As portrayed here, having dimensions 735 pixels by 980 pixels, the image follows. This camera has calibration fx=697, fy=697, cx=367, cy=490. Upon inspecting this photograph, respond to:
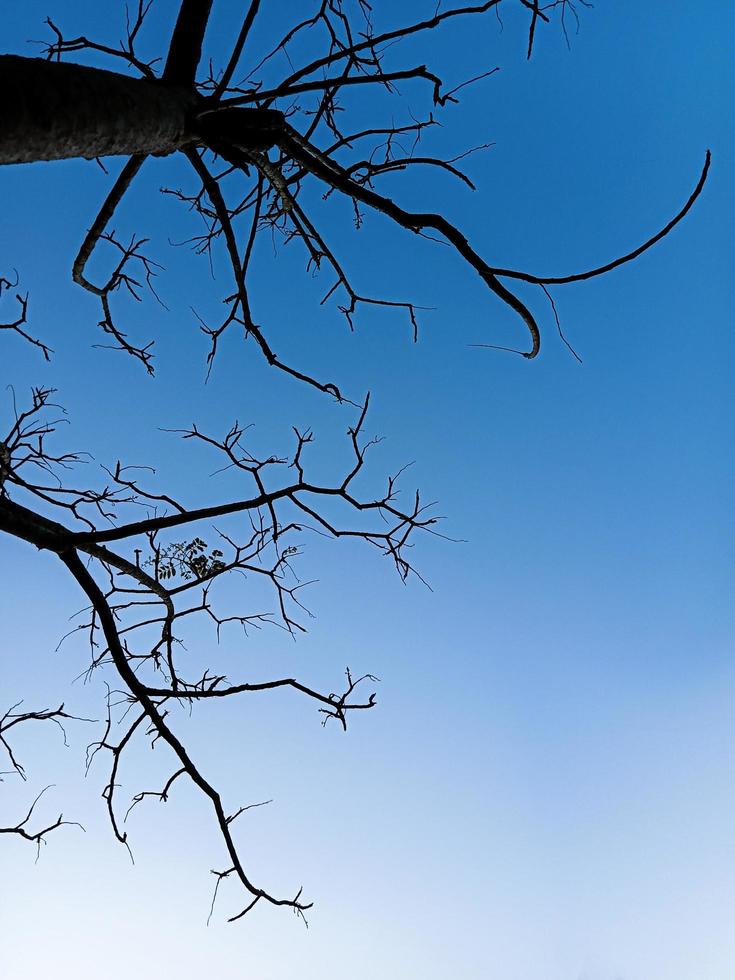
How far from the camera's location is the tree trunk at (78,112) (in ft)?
5.60

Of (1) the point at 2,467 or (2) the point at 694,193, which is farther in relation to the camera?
(1) the point at 2,467

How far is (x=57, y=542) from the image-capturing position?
2.79m

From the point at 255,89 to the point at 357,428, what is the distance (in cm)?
161

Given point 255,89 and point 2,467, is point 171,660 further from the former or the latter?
point 255,89

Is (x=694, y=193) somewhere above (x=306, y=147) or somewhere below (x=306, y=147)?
→ below

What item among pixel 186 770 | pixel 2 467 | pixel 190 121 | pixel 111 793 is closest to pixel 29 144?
pixel 190 121

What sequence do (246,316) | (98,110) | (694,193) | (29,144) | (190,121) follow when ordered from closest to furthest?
(29,144) < (98,110) < (694,193) < (190,121) < (246,316)

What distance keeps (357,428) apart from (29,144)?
176 cm

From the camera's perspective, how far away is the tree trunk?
171 cm

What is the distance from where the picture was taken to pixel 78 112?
1858 millimetres

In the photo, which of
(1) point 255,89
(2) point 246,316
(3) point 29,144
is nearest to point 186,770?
(2) point 246,316

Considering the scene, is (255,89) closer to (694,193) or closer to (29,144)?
(29,144)

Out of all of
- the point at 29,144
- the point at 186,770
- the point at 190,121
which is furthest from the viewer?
the point at 186,770

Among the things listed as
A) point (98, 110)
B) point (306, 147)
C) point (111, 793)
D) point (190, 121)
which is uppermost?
point (306, 147)
